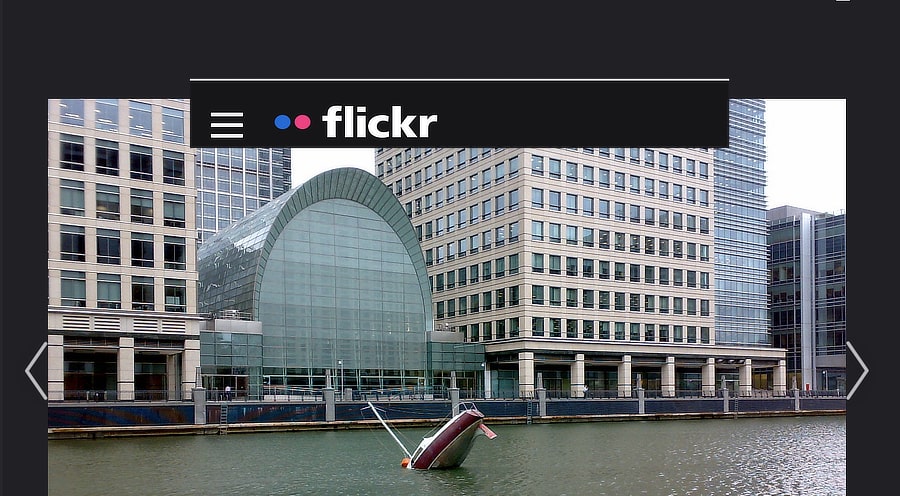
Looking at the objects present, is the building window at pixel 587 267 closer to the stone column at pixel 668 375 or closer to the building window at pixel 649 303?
the building window at pixel 649 303

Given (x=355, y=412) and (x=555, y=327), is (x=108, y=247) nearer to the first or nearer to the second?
(x=355, y=412)

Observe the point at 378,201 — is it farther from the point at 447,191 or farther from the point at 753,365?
the point at 753,365

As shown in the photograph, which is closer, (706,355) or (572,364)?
(572,364)

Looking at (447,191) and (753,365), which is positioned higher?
(447,191)

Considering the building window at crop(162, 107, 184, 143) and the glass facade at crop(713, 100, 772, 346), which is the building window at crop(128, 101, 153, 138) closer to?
the building window at crop(162, 107, 184, 143)

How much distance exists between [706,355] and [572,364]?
53.4 feet

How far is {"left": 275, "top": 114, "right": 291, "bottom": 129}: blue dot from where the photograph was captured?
1204cm

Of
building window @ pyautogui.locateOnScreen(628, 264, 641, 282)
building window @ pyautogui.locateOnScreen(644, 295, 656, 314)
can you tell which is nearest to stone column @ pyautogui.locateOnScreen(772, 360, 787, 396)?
building window @ pyautogui.locateOnScreen(644, 295, 656, 314)

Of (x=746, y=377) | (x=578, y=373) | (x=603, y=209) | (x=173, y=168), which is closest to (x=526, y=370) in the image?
(x=578, y=373)

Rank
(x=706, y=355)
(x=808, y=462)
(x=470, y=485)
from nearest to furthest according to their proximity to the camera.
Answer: (x=470, y=485) < (x=808, y=462) < (x=706, y=355)

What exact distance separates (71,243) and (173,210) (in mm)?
7758

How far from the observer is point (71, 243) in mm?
60156

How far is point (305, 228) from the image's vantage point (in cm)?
8081

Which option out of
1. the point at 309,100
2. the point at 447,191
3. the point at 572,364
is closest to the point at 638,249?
the point at 572,364
